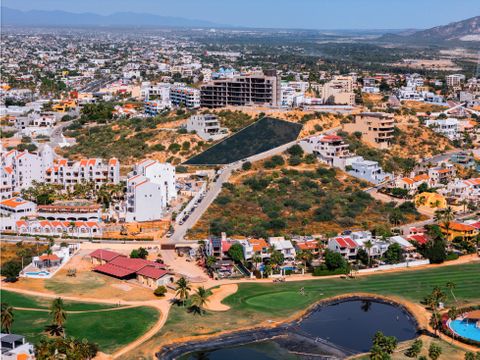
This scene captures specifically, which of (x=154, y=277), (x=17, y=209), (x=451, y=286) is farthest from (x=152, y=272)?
(x=451, y=286)

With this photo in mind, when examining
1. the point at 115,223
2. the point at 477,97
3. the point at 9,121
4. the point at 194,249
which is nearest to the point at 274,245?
the point at 194,249

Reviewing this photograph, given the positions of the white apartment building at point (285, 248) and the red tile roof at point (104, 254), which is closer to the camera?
the red tile roof at point (104, 254)

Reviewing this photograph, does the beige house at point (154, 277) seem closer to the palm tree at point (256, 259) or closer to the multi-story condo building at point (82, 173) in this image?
the palm tree at point (256, 259)

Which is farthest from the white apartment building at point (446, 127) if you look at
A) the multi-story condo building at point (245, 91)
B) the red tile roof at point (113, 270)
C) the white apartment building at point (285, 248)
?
the red tile roof at point (113, 270)

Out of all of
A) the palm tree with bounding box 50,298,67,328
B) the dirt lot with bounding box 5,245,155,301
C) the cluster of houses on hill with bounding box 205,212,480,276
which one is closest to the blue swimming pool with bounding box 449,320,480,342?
the cluster of houses on hill with bounding box 205,212,480,276

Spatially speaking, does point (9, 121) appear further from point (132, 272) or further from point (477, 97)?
point (477, 97)
